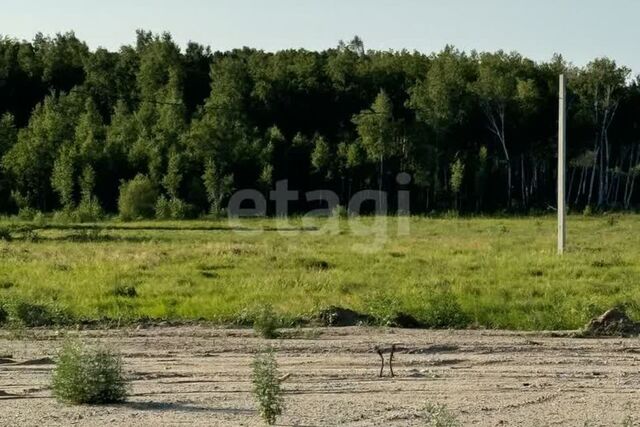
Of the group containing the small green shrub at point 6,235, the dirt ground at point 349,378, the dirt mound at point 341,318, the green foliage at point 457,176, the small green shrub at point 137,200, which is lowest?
the dirt ground at point 349,378

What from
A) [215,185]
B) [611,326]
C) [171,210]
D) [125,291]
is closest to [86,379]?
[611,326]

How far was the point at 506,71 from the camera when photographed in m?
65.1

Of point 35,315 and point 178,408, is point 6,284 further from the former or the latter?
point 178,408

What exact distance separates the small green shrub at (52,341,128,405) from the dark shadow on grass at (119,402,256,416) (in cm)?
18

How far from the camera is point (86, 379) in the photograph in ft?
27.5

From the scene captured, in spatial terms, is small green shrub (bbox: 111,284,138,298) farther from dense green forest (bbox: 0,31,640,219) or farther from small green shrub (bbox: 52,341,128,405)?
dense green forest (bbox: 0,31,640,219)

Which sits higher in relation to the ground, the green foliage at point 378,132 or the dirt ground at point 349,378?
the green foliage at point 378,132

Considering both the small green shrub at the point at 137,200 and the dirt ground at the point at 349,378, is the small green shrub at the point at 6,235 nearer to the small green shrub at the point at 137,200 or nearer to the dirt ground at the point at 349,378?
the small green shrub at the point at 137,200

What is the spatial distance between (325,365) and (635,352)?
374cm

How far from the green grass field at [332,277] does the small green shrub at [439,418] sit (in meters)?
6.63

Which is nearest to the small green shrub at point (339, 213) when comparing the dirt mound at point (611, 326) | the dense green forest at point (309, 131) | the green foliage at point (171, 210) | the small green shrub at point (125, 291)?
the dense green forest at point (309, 131)

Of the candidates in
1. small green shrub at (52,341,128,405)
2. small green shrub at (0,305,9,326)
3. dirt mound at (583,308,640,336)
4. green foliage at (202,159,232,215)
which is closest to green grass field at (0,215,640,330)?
small green shrub at (0,305,9,326)

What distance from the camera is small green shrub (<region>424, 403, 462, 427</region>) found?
Result: 6.60m

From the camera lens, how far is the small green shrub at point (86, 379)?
8.36 metres
